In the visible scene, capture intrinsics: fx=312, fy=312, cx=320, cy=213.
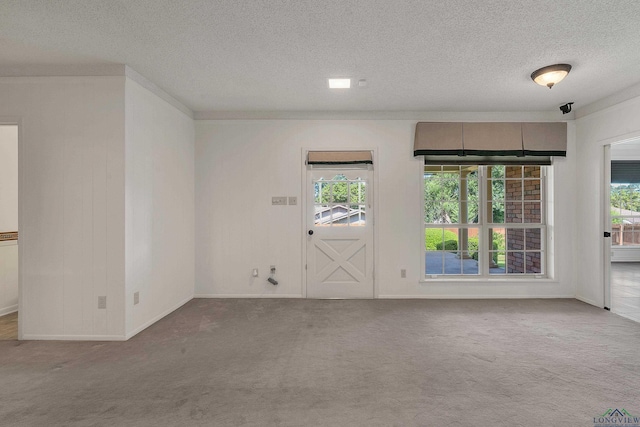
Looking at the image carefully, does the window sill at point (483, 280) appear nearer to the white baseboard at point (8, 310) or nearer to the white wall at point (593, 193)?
the white wall at point (593, 193)

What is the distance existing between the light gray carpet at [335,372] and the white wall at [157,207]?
1.24ft

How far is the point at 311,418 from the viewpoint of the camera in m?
1.88

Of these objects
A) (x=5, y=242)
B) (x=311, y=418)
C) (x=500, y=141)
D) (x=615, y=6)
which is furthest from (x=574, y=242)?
(x=5, y=242)

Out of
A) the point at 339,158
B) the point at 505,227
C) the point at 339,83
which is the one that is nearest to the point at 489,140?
the point at 505,227

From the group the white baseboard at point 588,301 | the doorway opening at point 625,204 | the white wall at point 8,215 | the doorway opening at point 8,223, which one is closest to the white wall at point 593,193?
the white baseboard at point 588,301

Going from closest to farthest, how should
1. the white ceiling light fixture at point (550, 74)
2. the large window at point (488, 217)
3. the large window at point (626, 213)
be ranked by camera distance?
1. the white ceiling light fixture at point (550, 74)
2. the large window at point (488, 217)
3. the large window at point (626, 213)

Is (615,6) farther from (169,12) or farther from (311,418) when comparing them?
(311,418)

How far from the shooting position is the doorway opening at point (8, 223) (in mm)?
3812

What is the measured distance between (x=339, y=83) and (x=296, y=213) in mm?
1854

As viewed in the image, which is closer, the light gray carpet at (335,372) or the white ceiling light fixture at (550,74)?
the light gray carpet at (335,372)

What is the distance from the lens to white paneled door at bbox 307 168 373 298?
4.46m

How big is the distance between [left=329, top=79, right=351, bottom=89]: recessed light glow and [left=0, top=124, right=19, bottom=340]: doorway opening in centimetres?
399

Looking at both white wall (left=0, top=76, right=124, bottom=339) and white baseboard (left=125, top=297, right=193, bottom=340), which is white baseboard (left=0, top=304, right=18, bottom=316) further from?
white baseboard (left=125, top=297, right=193, bottom=340)

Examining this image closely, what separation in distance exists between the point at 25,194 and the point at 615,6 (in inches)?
201
